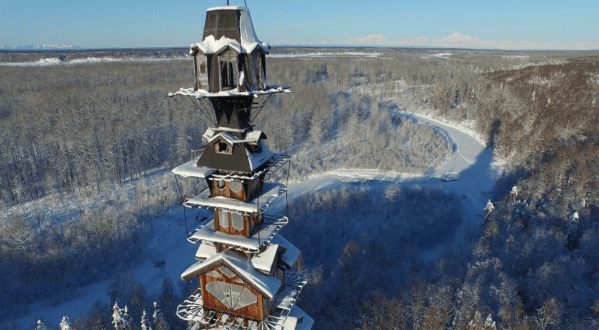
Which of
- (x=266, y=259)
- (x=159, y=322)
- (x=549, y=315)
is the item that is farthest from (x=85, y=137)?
(x=549, y=315)

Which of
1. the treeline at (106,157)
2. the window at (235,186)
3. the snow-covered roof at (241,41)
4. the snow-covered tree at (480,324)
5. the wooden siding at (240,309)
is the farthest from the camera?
the treeline at (106,157)

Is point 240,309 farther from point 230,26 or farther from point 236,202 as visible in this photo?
point 230,26

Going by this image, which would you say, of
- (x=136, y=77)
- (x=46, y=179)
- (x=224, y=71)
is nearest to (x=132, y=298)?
(x=224, y=71)

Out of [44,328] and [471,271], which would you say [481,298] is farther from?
[44,328]

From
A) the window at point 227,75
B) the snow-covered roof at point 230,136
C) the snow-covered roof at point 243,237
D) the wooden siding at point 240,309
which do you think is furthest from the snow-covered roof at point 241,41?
the wooden siding at point 240,309

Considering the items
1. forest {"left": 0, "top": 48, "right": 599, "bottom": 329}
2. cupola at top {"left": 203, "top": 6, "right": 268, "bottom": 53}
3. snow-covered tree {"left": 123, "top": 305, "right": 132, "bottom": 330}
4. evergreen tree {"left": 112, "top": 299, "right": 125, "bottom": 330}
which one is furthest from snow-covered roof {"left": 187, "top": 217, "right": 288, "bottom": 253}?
snow-covered tree {"left": 123, "top": 305, "right": 132, "bottom": 330}

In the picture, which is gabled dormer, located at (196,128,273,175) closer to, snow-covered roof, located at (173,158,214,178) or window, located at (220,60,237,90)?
snow-covered roof, located at (173,158,214,178)

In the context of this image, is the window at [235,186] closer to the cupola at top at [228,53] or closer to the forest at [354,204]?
the cupola at top at [228,53]
